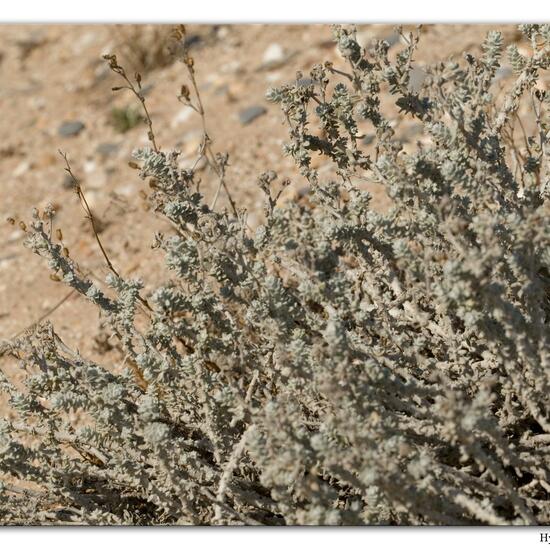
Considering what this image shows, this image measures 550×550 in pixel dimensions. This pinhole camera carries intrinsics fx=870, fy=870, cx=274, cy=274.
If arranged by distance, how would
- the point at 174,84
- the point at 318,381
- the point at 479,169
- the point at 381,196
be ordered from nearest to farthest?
the point at 318,381
the point at 479,169
the point at 381,196
the point at 174,84

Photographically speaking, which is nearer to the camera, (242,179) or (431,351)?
(431,351)

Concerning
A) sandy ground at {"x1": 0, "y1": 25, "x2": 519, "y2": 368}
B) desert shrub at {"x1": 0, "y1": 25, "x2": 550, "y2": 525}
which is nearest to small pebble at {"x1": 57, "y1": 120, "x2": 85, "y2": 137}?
sandy ground at {"x1": 0, "y1": 25, "x2": 519, "y2": 368}

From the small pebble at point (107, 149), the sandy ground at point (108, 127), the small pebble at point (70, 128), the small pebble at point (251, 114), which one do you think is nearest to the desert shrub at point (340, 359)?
the sandy ground at point (108, 127)

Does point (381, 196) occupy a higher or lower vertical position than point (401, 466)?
higher

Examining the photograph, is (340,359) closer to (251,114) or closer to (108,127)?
(251,114)

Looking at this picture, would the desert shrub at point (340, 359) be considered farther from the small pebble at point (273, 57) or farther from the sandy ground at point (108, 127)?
the small pebble at point (273, 57)

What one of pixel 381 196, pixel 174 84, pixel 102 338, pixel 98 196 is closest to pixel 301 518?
pixel 102 338
